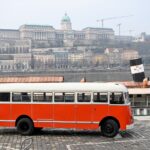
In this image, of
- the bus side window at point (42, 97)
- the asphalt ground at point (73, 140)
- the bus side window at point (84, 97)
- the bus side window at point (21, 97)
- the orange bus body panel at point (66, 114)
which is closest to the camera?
the asphalt ground at point (73, 140)

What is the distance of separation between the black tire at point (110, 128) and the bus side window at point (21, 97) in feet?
10.5

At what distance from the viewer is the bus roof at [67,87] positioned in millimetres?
17469

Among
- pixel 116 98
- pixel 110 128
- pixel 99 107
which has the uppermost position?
pixel 116 98

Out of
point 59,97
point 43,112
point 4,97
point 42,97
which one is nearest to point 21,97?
point 4,97

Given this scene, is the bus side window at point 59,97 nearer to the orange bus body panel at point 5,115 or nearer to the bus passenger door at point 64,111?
the bus passenger door at point 64,111

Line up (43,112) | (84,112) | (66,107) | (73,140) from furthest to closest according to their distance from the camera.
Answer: (43,112) < (66,107) < (84,112) < (73,140)

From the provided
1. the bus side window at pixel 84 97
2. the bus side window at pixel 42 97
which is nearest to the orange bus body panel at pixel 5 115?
the bus side window at pixel 42 97

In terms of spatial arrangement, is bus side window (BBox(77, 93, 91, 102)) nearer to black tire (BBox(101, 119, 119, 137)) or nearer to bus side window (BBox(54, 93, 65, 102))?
bus side window (BBox(54, 93, 65, 102))

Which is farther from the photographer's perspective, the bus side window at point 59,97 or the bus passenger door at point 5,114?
the bus passenger door at point 5,114

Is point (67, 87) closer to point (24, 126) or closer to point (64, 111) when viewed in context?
point (64, 111)

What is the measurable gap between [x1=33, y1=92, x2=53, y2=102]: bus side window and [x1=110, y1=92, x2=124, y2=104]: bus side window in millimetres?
2408

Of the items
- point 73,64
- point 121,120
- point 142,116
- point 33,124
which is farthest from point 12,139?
point 73,64

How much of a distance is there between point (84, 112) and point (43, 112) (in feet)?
5.36

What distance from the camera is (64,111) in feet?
58.0
